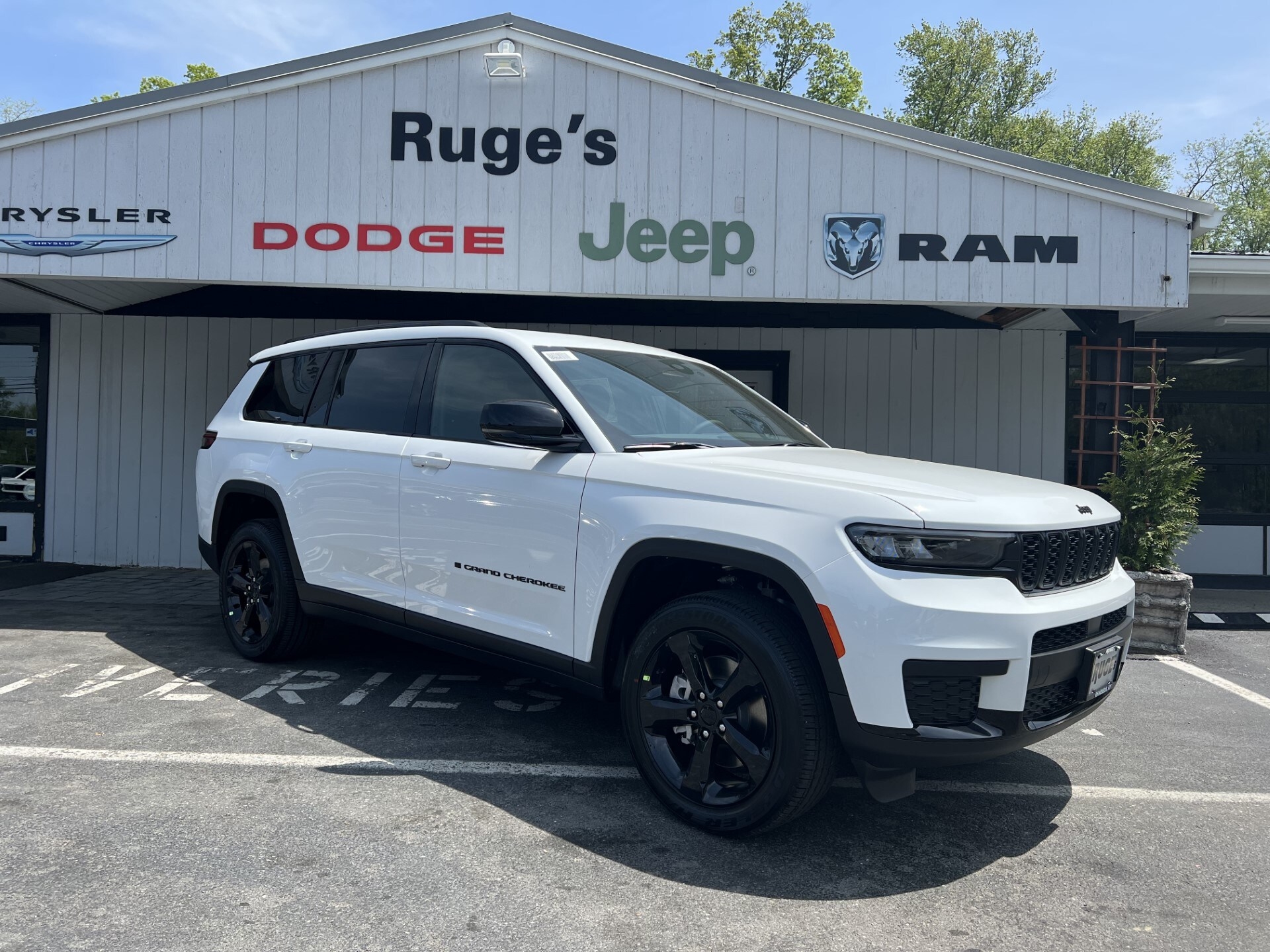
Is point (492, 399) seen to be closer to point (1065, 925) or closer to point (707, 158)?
point (1065, 925)

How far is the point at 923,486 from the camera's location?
10.4ft

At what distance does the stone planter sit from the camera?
682 cm

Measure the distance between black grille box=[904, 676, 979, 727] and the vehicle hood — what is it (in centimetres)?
47

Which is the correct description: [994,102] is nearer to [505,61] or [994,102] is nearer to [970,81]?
[970,81]

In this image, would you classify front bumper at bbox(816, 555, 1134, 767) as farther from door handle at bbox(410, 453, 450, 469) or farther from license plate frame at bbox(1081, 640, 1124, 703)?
door handle at bbox(410, 453, 450, 469)

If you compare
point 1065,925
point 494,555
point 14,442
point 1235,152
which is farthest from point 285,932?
point 1235,152

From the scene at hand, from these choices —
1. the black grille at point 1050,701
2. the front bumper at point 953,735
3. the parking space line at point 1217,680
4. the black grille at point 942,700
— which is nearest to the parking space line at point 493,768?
the black grille at point 1050,701

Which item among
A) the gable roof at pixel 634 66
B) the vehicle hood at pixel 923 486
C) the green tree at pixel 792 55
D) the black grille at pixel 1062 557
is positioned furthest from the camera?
the green tree at pixel 792 55

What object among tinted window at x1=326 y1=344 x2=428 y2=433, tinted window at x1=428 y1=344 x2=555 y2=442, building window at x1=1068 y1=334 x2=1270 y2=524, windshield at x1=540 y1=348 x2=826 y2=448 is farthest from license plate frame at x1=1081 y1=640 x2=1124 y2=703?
building window at x1=1068 y1=334 x2=1270 y2=524

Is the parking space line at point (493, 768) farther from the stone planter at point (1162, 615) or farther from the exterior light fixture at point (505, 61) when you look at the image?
the exterior light fixture at point (505, 61)

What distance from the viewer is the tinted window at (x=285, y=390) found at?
17.4 feet

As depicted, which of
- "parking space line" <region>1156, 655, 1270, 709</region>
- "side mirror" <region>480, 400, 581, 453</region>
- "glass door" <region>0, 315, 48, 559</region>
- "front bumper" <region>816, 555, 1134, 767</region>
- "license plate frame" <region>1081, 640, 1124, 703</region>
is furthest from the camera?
"glass door" <region>0, 315, 48, 559</region>

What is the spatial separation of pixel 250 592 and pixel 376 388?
5.40 feet

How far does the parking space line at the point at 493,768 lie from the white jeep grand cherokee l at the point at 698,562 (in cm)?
43
